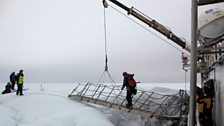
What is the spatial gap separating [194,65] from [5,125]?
7.34m

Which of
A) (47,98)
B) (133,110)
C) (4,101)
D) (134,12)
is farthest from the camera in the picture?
(47,98)

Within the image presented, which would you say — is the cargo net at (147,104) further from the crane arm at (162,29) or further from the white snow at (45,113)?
the crane arm at (162,29)

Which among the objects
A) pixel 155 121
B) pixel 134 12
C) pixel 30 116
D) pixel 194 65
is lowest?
pixel 155 121

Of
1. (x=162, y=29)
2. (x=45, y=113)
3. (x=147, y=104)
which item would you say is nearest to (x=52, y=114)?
(x=45, y=113)

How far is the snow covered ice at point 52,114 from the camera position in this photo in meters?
9.38

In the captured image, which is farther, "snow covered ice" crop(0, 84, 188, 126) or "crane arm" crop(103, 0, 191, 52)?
"snow covered ice" crop(0, 84, 188, 126)

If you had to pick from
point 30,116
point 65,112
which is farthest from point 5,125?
point 65,112

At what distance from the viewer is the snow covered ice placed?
30.8 feet

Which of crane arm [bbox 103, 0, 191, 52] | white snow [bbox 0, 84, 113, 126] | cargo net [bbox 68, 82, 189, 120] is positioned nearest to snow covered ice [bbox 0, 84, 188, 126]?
white snow [bbox 0, 84, 113, 126]

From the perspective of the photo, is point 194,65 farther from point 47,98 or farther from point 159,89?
point 159,89

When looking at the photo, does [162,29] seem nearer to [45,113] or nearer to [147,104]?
[147,104]

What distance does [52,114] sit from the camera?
1051 centimetres

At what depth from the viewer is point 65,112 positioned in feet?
36.0

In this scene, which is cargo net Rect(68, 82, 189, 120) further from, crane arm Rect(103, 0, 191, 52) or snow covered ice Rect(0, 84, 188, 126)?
crane arm Rect(103, 0, 191, 52)
